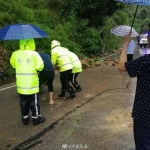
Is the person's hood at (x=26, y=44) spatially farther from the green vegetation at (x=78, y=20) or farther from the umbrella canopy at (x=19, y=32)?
the green vegetation at (x=78, y=20)

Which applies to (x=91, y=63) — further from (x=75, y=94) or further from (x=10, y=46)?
(x=75, y=94)

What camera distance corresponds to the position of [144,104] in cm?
278

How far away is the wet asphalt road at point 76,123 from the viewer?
4.62 m

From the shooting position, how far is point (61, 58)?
7031 millimetres

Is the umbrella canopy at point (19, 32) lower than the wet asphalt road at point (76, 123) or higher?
higher

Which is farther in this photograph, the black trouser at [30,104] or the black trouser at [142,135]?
the black trouser at [30,104]

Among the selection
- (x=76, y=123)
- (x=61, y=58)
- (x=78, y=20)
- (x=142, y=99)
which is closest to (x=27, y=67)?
(x=76, y=123)

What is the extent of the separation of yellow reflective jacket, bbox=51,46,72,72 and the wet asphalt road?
959mm

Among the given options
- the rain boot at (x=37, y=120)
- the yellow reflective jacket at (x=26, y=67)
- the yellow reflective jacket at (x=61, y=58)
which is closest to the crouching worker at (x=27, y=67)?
the yellow reflective jacket at (x=26, y=67)

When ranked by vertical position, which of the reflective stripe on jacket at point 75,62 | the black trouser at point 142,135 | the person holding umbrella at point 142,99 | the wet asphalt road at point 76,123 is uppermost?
the person holding umbrella at point 142,99

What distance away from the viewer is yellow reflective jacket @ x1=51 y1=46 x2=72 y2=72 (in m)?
7.02

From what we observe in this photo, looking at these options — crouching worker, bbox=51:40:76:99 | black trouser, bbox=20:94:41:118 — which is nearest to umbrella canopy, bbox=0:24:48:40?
black trouser, bbox=20:94:41:118

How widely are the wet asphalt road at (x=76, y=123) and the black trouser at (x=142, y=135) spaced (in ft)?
5.29

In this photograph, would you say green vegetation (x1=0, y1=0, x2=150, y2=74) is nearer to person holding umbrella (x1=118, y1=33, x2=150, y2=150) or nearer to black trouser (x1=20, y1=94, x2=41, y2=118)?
black trouser (x1=20, y1=94, x2=41, y2=118)
